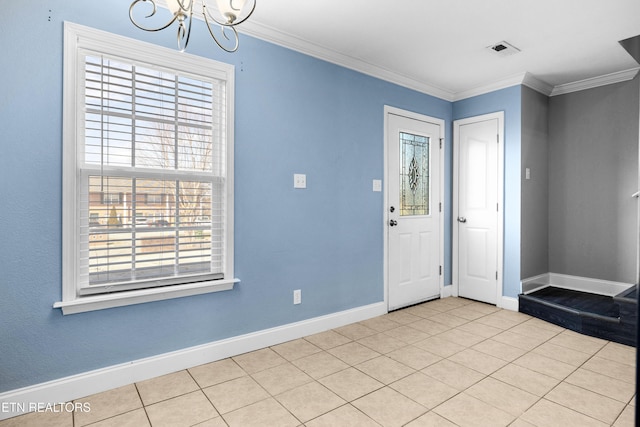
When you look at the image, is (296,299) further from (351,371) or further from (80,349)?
(80,349)

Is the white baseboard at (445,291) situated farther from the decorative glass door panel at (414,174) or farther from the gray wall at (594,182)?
the gray wall at (594,182)

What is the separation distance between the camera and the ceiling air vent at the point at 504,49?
9.94 ft

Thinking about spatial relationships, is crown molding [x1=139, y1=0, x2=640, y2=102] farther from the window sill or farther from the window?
the window sill

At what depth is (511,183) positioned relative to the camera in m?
3.84

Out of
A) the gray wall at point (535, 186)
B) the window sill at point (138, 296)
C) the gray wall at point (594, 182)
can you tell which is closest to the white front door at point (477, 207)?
the gray wall at point (535, 186)

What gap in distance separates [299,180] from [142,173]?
3.91 feet

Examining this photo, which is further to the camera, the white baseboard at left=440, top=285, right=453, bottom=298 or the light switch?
the white baseboard at left=440, top=285, right=453, bottom=298

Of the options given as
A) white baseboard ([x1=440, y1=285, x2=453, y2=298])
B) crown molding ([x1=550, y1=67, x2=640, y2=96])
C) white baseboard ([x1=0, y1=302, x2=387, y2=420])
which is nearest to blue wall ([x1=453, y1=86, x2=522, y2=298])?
white baseboard ([x1=440, y1=285, x2=453, y2=298])

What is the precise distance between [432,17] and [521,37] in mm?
864

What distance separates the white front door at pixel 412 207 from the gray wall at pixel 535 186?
879mm

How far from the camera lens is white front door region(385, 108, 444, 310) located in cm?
375

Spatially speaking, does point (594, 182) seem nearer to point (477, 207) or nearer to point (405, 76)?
point (477, 207)

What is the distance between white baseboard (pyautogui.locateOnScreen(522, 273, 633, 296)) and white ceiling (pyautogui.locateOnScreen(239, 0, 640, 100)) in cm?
215

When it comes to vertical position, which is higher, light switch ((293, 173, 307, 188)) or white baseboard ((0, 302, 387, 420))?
light switch ((293, 173, 307, 188))
